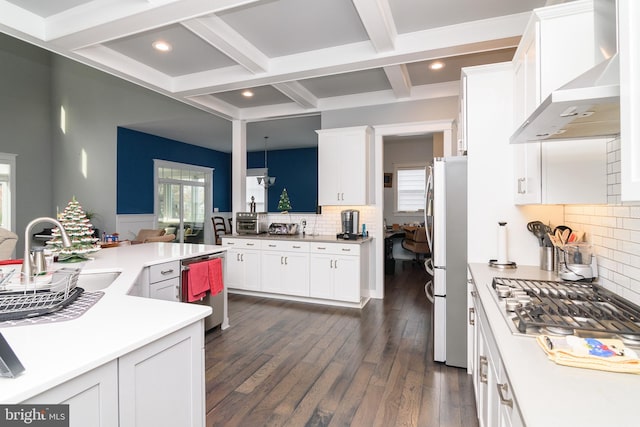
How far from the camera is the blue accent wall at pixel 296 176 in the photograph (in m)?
9.39

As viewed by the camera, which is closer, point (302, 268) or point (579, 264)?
point (579, 264)

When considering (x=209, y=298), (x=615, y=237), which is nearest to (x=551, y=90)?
(x=615, y=237)

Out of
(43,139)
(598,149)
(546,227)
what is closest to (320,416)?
(546,227)

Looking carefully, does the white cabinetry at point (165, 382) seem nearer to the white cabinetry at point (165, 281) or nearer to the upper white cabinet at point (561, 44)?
the white cabinetry at point (165, 281)

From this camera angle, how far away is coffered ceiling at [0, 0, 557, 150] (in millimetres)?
2723

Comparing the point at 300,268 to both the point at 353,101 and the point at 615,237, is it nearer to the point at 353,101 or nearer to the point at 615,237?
the point at 353,101

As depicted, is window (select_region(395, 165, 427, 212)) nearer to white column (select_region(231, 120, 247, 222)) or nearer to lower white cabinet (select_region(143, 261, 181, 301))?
white column (select_region(231, 120, 247, 222))

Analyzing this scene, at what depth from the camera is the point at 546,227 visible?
243cm

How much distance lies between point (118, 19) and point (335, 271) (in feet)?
11.1

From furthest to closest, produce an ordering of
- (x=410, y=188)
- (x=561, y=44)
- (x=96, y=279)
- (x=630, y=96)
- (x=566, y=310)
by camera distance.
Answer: (x=410, y=188) → (x=96, y=279) → (x=561, y=44) → (x=566, y=310) → (x=630, y=96)

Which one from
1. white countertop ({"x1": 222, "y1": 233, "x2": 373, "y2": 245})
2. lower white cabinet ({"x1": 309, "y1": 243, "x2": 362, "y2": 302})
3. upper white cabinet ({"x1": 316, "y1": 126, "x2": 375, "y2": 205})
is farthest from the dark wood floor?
upper white cabinet ({"x1": 316, "y1": 126, "x2": 375, "y2": 205})

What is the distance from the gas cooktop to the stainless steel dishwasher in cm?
244

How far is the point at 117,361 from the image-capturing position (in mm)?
1071

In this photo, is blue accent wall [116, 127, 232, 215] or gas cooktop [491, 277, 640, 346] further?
blue accent wall [116, 127, 232, 215]
